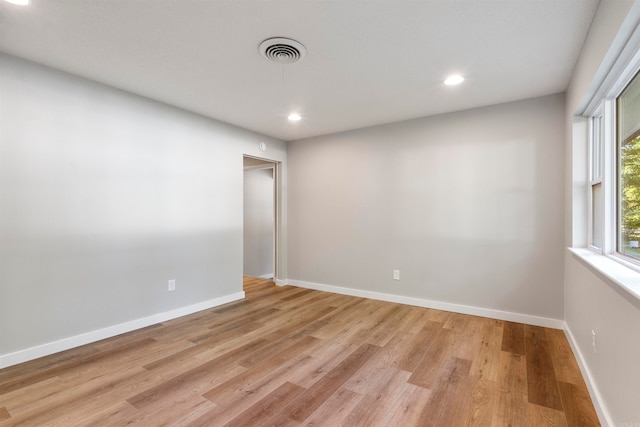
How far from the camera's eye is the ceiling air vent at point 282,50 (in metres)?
2.06

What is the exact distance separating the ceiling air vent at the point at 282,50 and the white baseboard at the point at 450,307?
307 cm

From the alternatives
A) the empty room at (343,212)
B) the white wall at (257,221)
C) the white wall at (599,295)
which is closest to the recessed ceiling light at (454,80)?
the empty room at (343,212)

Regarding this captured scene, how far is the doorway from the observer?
6.24 m

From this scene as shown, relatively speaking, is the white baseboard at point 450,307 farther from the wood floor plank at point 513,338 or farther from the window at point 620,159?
the window at point 620,159

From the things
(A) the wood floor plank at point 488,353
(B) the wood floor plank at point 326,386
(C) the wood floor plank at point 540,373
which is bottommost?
(B) the wood floor plank at point 326,386

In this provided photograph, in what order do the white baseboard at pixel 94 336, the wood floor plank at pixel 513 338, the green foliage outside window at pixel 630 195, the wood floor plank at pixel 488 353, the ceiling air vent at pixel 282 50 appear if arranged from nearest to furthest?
the green foliage outside window at pixel 630 195 < the ceiling air vent at pixel 282 50 < the wood floor plank at pixel 488 353 < the white baseboard at pixel 94 336 < the wood floor plank at pixel 513 338

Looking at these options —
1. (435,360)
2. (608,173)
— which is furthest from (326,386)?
(608,173)

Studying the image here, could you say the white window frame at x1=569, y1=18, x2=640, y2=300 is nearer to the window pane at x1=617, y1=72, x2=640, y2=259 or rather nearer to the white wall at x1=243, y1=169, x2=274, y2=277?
the window pane at x1=617, y1=72, x2=640, y2=259

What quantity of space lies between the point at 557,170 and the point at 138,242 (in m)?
4.32

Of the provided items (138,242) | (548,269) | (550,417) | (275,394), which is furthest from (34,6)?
(548,269)

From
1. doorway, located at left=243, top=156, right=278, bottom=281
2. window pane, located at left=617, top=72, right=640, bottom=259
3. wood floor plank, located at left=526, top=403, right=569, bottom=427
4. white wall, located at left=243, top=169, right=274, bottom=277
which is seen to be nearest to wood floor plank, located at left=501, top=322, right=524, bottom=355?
wood floor plank, located at left=526, top=403, right=569, bottom=427

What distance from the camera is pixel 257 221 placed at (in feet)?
20.9

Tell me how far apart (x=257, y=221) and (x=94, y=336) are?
387cm

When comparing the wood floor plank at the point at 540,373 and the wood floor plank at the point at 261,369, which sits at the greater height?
the wood floor plank at the point at 540,373
